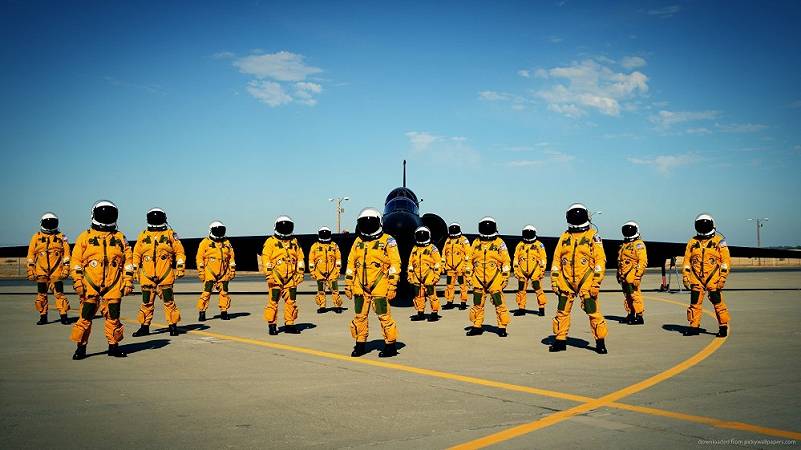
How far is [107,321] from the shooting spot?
871 centimetres

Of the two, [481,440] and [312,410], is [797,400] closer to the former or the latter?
[481,440]

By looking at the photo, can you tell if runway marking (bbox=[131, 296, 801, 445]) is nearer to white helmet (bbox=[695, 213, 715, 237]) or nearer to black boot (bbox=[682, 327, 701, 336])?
black boot (bbox=[682, 327, 701, 336])

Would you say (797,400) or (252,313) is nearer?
(797,400)

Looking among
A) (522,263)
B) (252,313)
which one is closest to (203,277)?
(252,313)

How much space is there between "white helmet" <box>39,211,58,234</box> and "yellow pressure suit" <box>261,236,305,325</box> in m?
6.23

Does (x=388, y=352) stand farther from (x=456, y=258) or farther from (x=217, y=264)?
(x=456, y=258)

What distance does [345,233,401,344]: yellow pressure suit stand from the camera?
28.6 ft

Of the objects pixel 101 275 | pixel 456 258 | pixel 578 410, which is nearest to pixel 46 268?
pixel 101 275

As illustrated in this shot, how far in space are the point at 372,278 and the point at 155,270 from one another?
5138 millimetres

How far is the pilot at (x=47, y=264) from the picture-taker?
518 inches

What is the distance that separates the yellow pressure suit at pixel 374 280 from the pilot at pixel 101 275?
3738mm

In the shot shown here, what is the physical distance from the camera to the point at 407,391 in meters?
6.27

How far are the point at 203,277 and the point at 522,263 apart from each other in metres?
8.76

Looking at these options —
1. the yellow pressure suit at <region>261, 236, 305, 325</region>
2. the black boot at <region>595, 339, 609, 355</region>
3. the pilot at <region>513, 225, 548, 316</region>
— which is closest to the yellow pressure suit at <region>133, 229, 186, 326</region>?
the yellow pressure suit at <region>261, 236, 305, 325</region>
